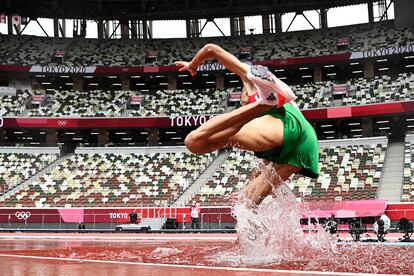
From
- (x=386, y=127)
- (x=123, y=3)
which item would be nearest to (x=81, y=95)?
(x=123, y=3)

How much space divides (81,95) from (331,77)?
22.4 m

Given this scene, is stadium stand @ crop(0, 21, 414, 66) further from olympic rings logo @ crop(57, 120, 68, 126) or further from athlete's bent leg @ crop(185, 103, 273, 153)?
athlete's bent leg @ crop(185, 103, 273, 153)

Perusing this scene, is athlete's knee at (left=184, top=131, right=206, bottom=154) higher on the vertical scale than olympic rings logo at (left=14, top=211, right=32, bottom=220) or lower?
higher

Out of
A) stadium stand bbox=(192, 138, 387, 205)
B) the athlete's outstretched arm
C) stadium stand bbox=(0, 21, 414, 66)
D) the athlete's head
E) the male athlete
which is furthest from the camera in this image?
stadium stand bbox=(0, 21, 414, 66)

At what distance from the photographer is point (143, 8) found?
50406 mm

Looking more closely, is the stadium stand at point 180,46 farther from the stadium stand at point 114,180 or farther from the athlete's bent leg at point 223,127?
the athlete's bent leg at point 223,127

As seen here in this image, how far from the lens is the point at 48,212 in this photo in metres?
27.2

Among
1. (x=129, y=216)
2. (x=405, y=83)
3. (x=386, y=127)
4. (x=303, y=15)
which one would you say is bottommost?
(x=129, y=216)

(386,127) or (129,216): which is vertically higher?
(386,127)

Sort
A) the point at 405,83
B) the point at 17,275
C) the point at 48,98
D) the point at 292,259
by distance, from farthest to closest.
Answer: the point at 48,98, the point at 405,83, the point at 292,259, the point at 17,275

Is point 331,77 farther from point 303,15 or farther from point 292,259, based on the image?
point 292,259

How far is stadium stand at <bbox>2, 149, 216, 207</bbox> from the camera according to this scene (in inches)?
1203

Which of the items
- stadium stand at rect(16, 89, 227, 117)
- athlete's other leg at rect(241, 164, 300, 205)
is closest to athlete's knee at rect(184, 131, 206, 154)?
athlete's other leg at rect(241, 164, 300, 205)

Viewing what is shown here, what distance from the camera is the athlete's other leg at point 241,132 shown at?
562 centimetres
